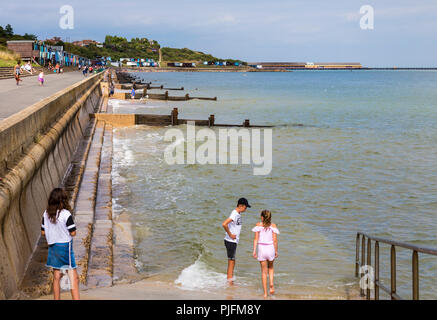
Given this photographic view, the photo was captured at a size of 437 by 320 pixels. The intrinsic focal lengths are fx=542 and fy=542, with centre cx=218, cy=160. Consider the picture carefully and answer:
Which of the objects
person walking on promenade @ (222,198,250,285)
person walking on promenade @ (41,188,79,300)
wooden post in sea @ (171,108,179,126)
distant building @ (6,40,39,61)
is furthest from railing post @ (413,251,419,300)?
distant building @ (6,40,39,61)

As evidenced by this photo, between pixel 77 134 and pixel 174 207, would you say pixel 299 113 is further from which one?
pixel 174 207

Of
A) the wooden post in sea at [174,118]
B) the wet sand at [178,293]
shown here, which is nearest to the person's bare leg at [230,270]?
the wet sand at [178,293]

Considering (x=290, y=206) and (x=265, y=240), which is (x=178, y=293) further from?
(x=290, y=206)

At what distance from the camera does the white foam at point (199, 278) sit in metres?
9.70

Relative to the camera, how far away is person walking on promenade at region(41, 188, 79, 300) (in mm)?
6383

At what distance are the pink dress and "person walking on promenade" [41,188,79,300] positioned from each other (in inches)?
123

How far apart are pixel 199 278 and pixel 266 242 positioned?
2.14 meters

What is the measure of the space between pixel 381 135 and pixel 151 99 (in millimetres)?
34398

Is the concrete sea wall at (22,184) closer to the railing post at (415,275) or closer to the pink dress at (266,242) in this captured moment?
the pink dress at (266,242)

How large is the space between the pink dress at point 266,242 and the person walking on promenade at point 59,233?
10.2 ft

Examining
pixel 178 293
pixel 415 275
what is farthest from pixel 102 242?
pixel 415 275
